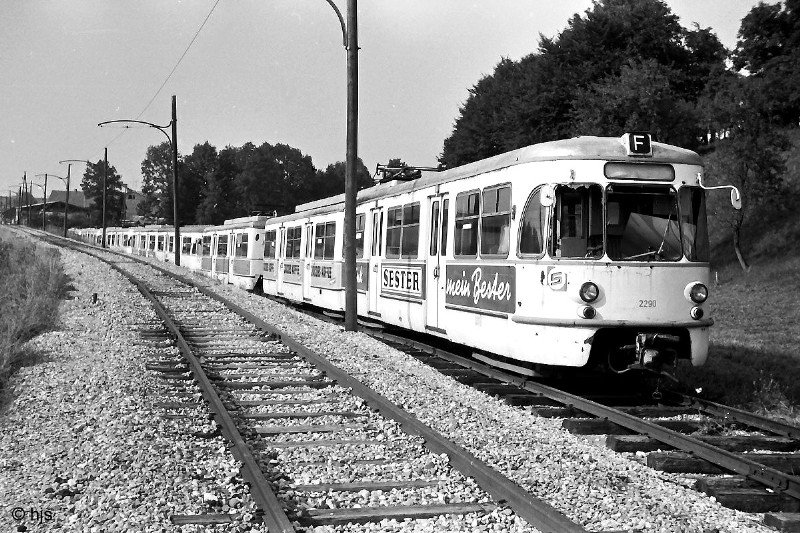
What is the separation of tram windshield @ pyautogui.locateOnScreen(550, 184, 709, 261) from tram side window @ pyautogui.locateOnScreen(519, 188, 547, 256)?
0.52 feet

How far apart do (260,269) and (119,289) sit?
6659 millimetres

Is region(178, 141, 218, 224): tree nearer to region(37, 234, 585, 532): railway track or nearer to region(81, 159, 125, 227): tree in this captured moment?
region(81, 159, 125, 227): tree

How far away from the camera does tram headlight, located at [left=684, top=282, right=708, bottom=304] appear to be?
941 cm

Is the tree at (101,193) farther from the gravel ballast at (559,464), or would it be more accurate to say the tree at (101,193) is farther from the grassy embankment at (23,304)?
the gravel ballast at (559,464)

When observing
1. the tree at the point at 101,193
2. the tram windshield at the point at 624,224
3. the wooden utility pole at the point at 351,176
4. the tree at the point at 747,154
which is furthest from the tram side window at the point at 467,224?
the tree at the point at 101,193

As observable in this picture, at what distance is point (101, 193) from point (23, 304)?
117 m

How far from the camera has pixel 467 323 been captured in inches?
460

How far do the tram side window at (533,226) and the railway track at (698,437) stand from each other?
1.59m

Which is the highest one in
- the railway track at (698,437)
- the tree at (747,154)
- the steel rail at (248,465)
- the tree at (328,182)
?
the tree at (328,182)

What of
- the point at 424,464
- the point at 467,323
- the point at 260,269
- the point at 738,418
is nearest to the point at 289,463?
the point at 424,464

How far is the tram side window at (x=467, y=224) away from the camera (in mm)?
11328

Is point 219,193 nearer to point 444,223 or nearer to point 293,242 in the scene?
point 293,242

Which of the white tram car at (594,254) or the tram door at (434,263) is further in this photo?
the tram door at (434,263)

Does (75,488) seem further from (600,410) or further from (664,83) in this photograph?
(664,83)
